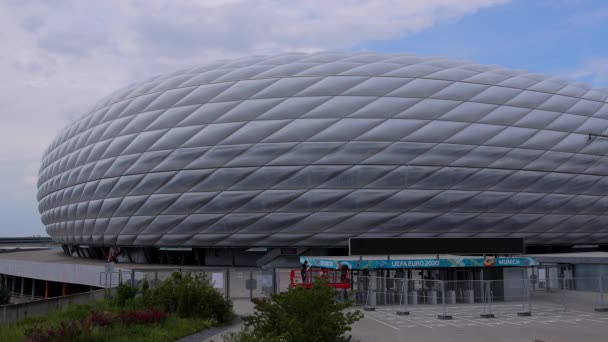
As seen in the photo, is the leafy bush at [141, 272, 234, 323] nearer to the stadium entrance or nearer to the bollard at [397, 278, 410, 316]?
the bollard at [397, 278, 410, 316]

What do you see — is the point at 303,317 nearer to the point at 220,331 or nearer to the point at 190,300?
the point at 220,331

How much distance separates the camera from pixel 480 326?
55.9 feet

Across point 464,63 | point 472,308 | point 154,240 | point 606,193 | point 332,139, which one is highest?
point 464,63

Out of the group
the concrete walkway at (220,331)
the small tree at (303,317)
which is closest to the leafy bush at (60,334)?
the concrete walkway at (220,331)

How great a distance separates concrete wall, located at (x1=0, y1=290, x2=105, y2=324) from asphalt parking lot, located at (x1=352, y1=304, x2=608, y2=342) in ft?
28.8

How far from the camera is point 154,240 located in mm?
38188

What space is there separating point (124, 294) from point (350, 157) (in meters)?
18.2

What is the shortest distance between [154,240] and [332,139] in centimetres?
1335

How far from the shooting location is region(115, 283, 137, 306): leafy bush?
1897 cm

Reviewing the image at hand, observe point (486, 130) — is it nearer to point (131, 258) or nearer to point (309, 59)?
point (309, 59)

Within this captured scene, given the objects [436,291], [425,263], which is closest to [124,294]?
[425,263]

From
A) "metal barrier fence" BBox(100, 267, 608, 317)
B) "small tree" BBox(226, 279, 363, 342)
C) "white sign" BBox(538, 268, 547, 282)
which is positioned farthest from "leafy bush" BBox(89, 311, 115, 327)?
"white sign" BBox(538, 268, 547, 282)

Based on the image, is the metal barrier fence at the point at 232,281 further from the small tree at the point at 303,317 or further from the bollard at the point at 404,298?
the small tree at the point at 303,317

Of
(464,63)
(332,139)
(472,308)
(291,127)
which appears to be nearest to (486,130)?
(464,63)
